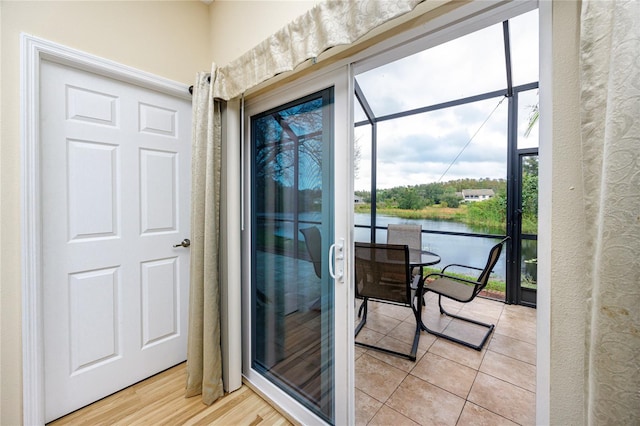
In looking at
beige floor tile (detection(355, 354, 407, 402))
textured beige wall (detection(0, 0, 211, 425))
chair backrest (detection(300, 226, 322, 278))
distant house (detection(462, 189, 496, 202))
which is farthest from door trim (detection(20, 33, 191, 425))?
distant house (detection(462, 189, 496, 202))

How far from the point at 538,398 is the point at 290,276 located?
4.00ft

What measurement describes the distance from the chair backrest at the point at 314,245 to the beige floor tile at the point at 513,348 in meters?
1.90

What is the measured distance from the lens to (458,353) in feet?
7.14

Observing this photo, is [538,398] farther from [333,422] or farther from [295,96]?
[295,96]

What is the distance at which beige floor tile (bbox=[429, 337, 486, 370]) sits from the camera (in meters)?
2.06

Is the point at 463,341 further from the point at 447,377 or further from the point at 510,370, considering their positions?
the point at 447,377

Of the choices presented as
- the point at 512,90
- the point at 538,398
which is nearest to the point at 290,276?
the point at 538,398

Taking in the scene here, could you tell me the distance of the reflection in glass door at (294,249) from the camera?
4.62 ft

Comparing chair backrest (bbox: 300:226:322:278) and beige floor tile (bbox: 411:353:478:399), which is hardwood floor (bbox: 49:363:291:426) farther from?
beige floor tile (bbox: 411:353:478:399)

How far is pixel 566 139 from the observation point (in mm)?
748

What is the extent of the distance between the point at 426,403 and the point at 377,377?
365 mm

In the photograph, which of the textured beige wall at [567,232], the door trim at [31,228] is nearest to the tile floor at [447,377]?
the textured beige wall at [567,232]

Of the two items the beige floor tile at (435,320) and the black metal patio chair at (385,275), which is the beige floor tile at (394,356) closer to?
the black metal patio chair at (385,275)

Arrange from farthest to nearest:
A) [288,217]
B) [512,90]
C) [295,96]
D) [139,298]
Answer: [512,90]
[139,298]
[288,217]
[295,96]
